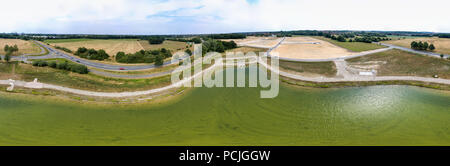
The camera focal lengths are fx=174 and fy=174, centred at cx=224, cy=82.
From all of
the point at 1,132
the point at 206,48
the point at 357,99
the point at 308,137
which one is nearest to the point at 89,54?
the point at 206,48

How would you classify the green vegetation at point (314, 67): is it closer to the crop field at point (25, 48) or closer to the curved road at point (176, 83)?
the curved road at point (176, 83)

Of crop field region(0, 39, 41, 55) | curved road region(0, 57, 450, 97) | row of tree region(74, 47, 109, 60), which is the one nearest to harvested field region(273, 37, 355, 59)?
curved road region(0, 57, 450, 97)

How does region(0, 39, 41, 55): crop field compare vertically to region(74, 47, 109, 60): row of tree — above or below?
above

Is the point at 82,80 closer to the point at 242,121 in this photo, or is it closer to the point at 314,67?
the point at 242,121

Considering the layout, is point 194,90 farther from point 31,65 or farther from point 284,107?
point 31,65

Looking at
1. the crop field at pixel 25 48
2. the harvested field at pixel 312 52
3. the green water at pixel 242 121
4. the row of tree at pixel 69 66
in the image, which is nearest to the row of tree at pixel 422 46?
the harvested field at pixel 312 52

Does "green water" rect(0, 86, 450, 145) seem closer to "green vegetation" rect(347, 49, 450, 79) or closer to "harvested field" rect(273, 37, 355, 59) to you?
"green vegetation" rect(347, 49, 450, 79)
